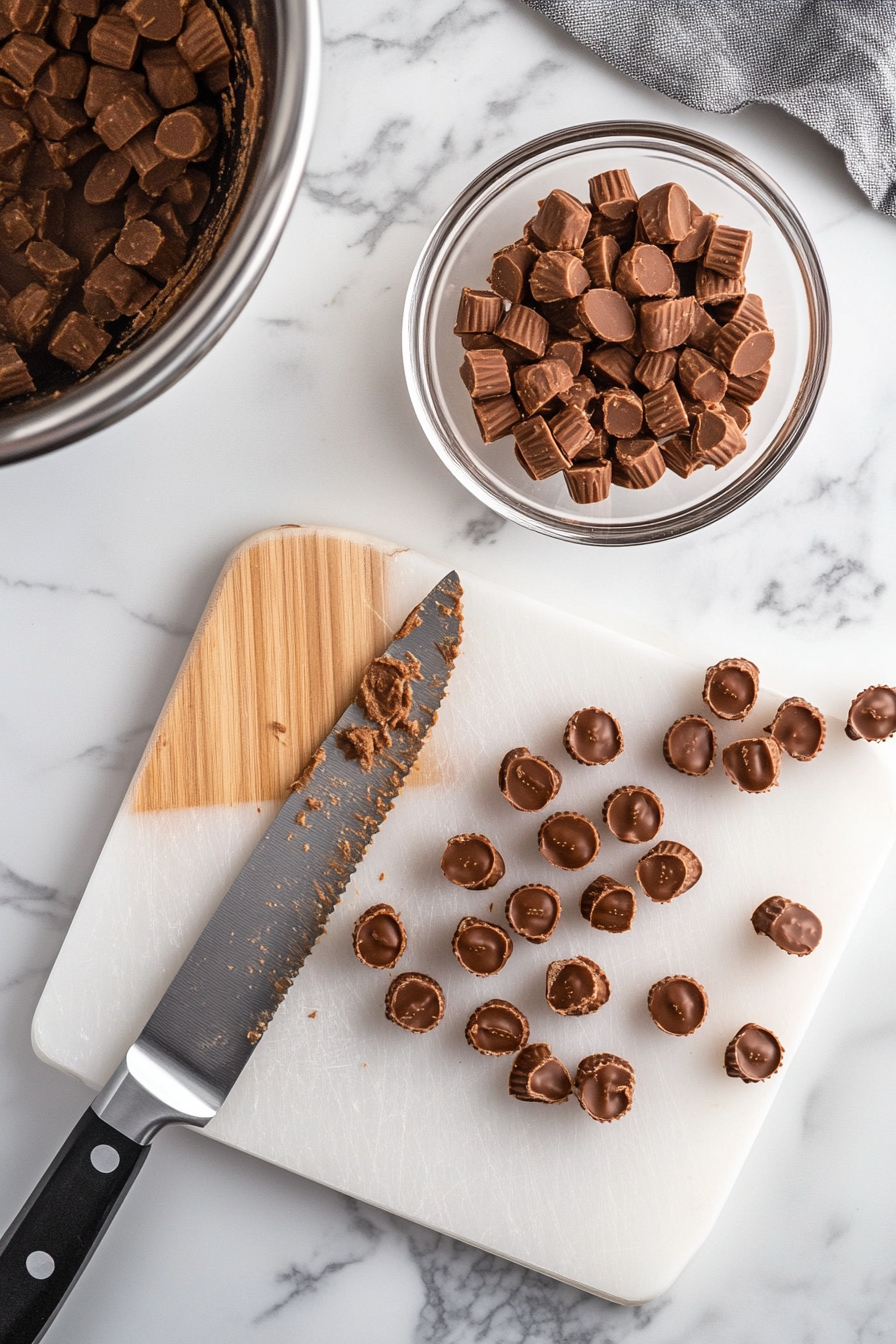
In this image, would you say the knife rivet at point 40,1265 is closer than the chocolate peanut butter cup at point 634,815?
Yes

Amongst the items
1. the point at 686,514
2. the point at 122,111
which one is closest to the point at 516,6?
the point at 122,111

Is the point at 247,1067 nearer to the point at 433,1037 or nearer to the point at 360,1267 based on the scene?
the point at 433,1037

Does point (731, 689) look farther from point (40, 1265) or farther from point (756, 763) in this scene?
point (40, 1265)

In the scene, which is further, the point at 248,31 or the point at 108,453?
the point at 108,453

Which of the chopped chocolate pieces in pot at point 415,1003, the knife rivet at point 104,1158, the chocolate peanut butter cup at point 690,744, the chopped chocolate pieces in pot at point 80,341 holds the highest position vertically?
the chopped chocolate pieces in pot at point 80,341

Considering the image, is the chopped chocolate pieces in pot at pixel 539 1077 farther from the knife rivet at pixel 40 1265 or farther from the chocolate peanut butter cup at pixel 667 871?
the knife rivet at pixel 40 1265

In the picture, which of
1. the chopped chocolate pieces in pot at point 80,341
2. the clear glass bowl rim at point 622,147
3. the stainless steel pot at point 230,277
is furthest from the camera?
the clear glass bowl rim at point 622,147

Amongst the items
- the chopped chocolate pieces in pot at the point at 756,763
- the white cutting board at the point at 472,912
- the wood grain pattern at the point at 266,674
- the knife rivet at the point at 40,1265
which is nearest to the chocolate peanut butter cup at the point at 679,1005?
the white cutting board at the point at 472,912
